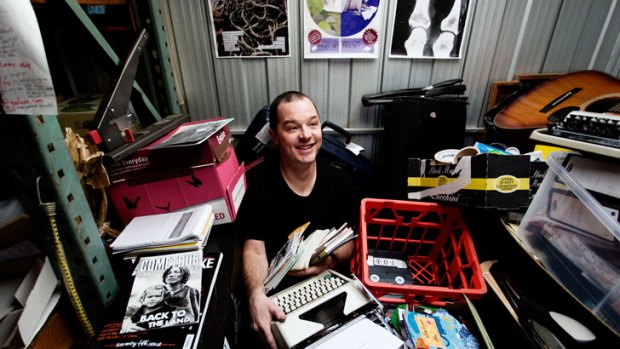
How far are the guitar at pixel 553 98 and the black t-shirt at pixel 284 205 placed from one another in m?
0.93

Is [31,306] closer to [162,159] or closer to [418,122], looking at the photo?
[162,159]

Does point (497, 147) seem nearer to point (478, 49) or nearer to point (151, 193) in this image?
point (478, 49)

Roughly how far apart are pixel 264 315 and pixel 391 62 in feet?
4.86

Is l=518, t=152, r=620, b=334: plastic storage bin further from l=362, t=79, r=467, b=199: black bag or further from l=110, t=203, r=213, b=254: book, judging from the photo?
l=110, t=203, r=213, b=254: book

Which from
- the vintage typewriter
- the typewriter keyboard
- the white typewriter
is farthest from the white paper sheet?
the vintage typewriter

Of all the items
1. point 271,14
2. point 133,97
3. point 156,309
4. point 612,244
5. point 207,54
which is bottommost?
point 156,309

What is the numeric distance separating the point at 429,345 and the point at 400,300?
151mm

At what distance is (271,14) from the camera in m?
1.40

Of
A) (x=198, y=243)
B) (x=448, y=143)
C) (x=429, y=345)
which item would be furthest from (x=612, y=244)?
(x=198, y=243)

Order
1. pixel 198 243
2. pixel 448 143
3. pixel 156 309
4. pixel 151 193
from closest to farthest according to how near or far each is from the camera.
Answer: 1. pixel 156 309
2. pixel 198 243
3. pixel 151 193
4. pixel 448 143

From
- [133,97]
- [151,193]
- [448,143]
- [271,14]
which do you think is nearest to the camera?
[151,193]

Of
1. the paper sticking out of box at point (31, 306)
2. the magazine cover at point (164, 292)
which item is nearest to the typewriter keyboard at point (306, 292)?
the magazine cover at point (164, 292)

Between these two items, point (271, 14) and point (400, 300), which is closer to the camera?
point (400, 300)

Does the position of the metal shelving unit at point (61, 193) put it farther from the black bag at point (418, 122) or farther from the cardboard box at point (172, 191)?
the black bag at point (418, 122)
